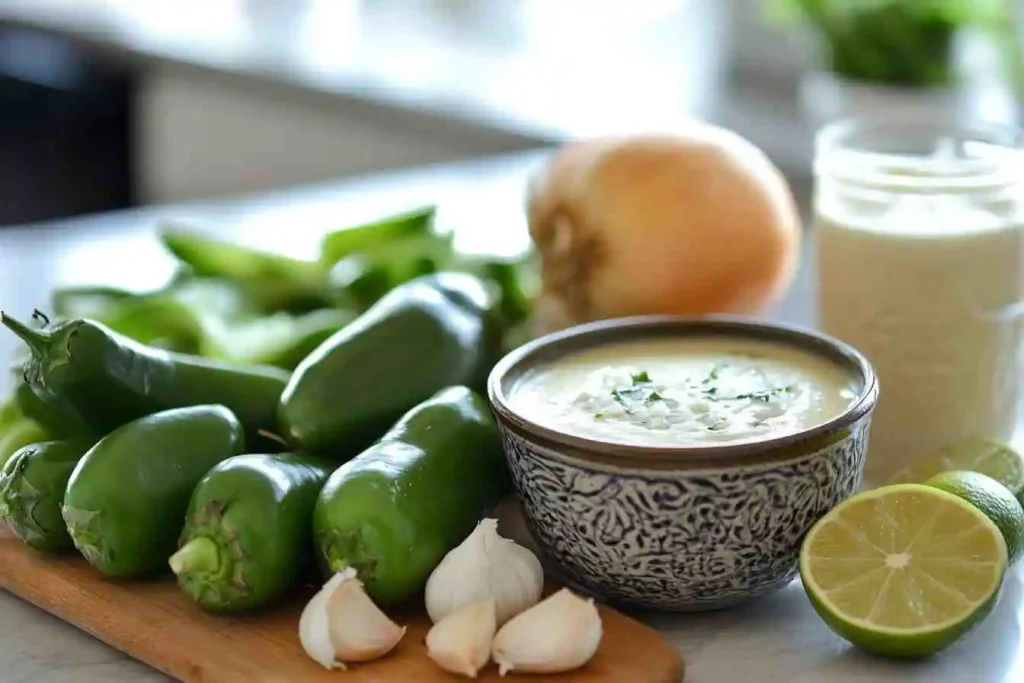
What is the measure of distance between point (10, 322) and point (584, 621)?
1.30 ft

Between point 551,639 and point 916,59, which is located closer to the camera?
point 551,639

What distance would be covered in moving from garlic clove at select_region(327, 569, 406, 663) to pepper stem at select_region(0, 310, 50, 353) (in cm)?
26

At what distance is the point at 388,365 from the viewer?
995 mm

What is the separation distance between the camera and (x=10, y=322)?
90 cm

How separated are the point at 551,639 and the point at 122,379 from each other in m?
0.34

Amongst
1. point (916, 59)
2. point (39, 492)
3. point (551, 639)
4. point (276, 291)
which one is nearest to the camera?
point (551, 639)

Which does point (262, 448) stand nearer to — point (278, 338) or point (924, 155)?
point (278, 338)

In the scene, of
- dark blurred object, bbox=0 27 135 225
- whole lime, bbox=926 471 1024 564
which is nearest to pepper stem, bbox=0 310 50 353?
whole lime, bbox=926 471 1024 564

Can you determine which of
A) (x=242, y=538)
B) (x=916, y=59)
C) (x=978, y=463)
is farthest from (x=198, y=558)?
(x=916, y=59)

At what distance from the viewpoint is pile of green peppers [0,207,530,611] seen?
831 mm

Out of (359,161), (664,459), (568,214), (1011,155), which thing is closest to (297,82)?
(359,161)

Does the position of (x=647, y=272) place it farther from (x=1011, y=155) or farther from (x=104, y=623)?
(x=104, y=623)

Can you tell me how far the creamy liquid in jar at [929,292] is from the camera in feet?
3.45

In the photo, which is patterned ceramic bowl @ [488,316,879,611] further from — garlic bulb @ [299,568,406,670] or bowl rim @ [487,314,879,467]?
garlic bulb @ [299,568,406,670]
